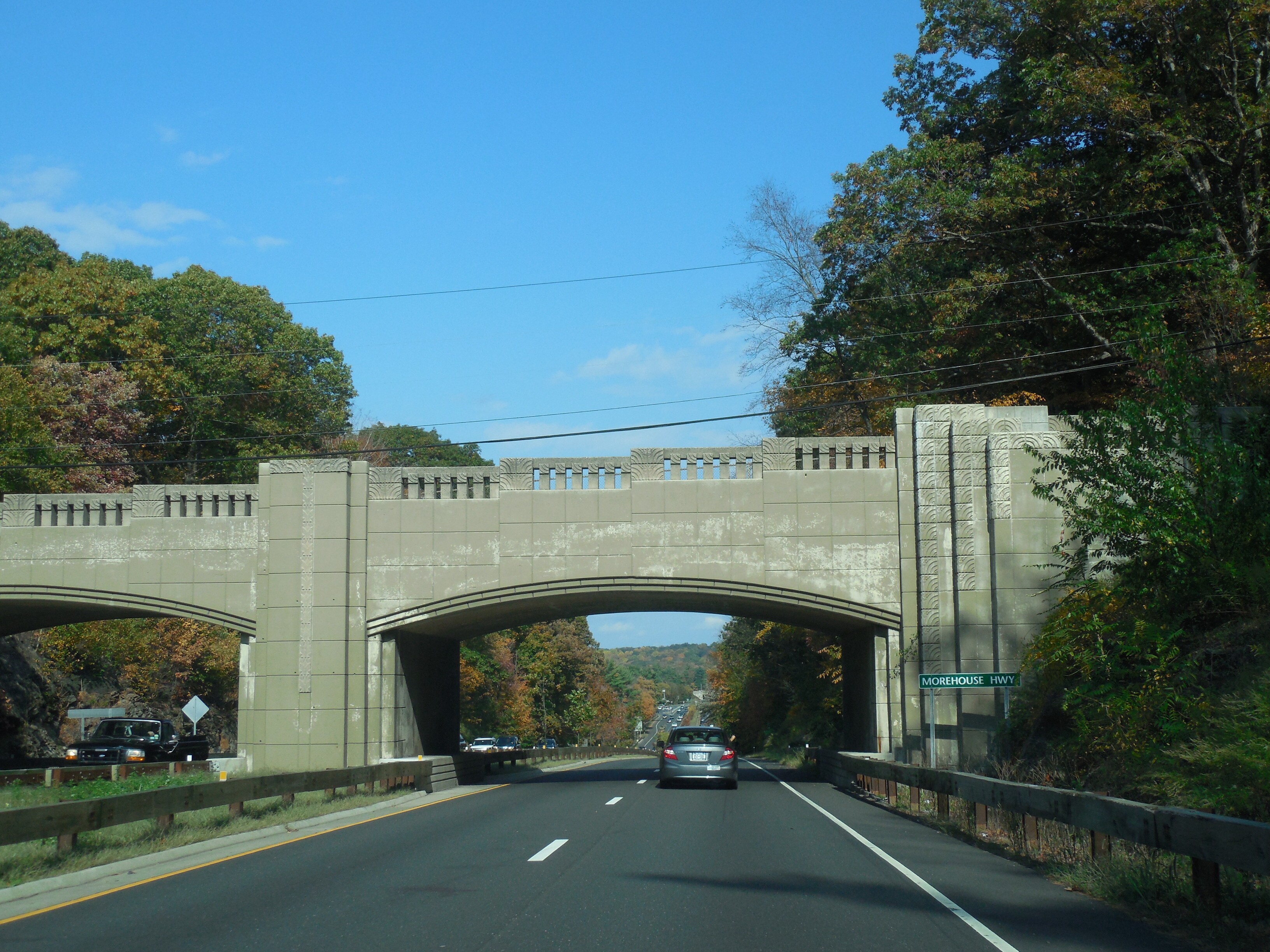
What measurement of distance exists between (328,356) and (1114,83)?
139 ft

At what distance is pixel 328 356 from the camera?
5844cm

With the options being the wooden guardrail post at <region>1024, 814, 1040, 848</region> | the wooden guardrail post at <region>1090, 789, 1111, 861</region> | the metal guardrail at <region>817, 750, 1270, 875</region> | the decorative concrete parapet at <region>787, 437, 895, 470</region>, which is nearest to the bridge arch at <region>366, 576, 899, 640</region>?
the decorative concrete parapet at <region>787, 437, 895, 470</region>

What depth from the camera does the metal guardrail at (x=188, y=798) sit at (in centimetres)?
1080

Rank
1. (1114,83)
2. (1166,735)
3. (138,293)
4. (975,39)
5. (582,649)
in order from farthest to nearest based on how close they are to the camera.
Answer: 1. (582,649)
2. (138,293)
3. (975,39)
4. (1114,83)
5. (1166,735)

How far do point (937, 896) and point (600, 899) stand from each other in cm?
297

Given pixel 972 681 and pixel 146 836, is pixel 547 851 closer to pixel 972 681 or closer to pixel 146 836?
pixel 146 836

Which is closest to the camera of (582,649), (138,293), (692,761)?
(692,761)

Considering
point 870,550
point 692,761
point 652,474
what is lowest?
point 692,761

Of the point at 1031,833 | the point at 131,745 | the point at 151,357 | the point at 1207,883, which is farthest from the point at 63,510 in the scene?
the point at 1207,883

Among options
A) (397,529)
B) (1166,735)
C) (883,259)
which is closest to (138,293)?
(397,529)

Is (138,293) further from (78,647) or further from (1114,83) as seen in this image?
(1114,83)

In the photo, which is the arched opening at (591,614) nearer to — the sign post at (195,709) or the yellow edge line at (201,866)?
the sign post at (195,709)

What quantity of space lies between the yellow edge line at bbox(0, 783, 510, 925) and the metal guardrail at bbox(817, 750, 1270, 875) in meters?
8.71

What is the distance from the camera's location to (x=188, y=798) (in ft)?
45.8
